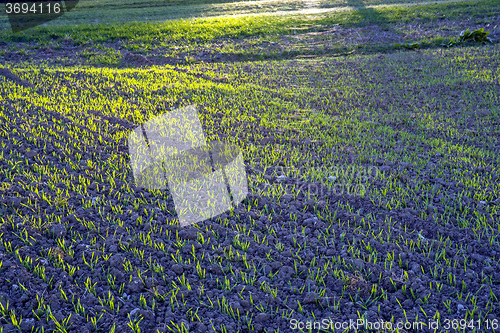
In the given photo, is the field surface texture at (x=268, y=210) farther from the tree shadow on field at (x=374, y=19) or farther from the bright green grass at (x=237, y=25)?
the tree shadow on field at (x=374, y=19)

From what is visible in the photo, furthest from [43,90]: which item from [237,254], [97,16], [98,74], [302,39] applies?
[97,16]

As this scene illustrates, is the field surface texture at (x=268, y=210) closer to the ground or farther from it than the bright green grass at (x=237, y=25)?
closer to the ground

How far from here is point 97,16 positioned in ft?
65.0

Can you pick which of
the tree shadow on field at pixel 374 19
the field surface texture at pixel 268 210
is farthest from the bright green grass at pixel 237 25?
the field surface texture at pixel 268 210

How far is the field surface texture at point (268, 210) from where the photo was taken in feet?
8.68

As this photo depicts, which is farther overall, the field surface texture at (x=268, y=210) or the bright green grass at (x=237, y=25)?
Result: the bright green grass at (x=237, y=25)

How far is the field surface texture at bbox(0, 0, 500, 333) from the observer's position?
104 inches

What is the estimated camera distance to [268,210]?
3867 millimetres

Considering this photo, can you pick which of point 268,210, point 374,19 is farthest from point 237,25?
point 268,210

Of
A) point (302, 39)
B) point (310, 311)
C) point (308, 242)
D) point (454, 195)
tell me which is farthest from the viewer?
point (302, 39)

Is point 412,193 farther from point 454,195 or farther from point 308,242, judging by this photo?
point 308,242

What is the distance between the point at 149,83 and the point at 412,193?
6.66m

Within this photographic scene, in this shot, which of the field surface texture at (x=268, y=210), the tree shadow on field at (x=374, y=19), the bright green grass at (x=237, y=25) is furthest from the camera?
the tree shadow on field at (x=374, y=19)

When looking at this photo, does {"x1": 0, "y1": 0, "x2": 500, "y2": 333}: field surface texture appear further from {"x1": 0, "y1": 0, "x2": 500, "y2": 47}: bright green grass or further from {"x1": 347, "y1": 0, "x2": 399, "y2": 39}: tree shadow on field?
{"x1": 347, "y1": 0, "x2": 399, "y2": 39}: tree shadow on field
